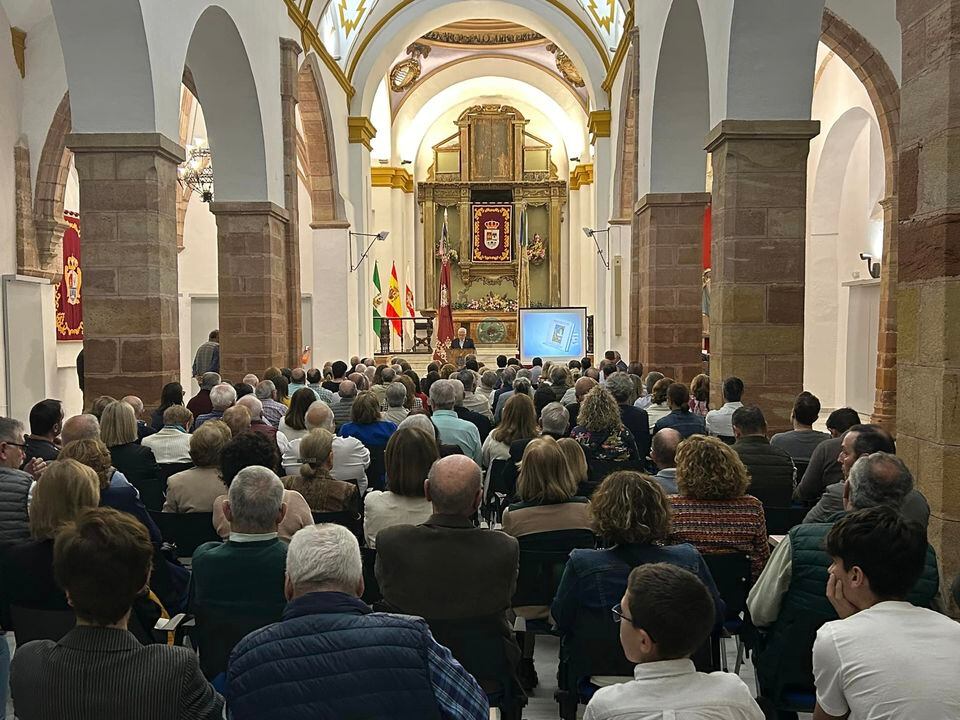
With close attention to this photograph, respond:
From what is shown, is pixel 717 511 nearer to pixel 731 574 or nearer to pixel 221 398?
pixel 731 574

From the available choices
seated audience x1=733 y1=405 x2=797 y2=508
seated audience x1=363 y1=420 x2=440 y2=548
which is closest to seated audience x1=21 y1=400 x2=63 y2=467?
seated audience x1=363 y1=420 x2=440 y2=548

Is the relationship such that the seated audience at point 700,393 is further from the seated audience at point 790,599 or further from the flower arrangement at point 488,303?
the flower arrangement at point 488,303

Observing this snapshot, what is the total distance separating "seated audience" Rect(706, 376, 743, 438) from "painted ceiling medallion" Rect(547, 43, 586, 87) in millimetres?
18167

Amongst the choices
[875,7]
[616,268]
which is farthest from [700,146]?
[616,268]

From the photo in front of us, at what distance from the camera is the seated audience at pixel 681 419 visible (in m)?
6.07

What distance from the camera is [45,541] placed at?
301 centimetres

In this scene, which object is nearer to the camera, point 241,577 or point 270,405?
point 241,577

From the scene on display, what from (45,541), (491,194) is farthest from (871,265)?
(491,194)

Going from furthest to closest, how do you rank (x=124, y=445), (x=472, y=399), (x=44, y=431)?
(x=472, y=399)
(x=124, y=445)
(x=44, y=431)

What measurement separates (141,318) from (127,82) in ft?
6.37

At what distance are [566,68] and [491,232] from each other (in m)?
6.53

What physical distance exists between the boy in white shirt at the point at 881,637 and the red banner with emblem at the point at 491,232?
87.5ft

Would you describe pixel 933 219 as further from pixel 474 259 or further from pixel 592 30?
pixel 474 259

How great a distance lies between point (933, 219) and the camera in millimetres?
3637
